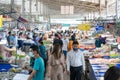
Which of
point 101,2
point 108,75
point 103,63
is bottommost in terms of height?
point 103,63

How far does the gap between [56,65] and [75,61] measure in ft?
4.00

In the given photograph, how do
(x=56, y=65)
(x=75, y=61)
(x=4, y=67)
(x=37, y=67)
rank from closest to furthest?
(x=37, y=67) < (x=56, y=65) < (x=4, y=67) < (x=75, y=61)

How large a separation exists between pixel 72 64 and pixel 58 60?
52.4 inches

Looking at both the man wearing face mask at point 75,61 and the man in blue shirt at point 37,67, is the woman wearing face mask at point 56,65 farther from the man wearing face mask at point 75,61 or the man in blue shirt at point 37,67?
the man in blue shirt at point 37,67

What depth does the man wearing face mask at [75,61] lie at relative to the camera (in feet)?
32.1

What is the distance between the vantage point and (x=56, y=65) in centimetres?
871

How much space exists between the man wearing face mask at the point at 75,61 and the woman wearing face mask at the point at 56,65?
0.92 meters

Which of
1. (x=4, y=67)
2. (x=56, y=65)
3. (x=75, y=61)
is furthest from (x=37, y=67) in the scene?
(x=75, y=61)

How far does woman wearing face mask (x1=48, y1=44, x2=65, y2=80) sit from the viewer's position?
336 inches

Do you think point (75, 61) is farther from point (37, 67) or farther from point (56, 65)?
point (37, 67)

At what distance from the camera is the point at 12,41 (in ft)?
70.7

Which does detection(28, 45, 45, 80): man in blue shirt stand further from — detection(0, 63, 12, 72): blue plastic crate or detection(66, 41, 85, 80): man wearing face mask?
detection(66, 41, 85, 80): man wearing face mask

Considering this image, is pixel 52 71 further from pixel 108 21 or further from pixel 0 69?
pixel 108 21

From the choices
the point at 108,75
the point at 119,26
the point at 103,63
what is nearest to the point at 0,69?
the point at 103,63
